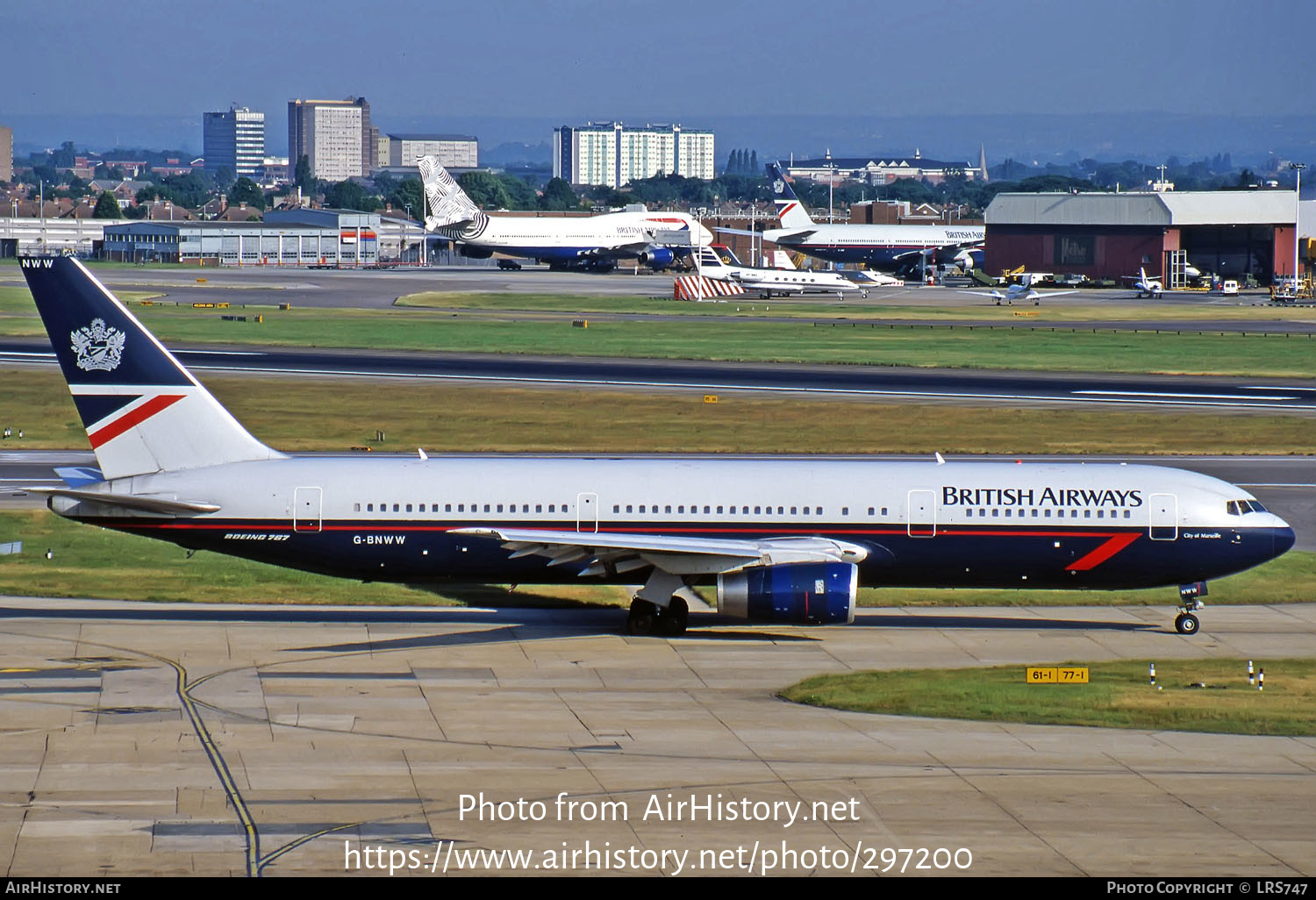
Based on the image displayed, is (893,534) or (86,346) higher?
(86,346)

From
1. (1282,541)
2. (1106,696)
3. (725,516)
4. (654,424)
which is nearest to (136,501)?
(725,516)

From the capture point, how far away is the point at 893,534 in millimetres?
37906

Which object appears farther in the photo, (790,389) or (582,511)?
(790,389)

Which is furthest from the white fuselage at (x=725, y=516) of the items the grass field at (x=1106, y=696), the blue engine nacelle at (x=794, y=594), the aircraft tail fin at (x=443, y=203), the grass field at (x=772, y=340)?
the aircraft tail fin at (x=443, y=203)

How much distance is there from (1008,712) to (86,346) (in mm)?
22013

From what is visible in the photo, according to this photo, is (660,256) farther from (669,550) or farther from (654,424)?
(669,550)

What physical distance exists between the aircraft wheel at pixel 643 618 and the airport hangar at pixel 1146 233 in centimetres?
15633

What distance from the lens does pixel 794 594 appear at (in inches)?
1399

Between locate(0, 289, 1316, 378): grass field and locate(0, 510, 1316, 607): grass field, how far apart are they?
1986 inches

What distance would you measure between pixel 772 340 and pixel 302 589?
227 feet

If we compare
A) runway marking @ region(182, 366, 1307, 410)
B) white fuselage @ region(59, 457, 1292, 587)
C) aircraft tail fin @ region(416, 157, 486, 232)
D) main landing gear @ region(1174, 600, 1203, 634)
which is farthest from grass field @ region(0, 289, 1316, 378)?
aircraft tail fin @ region(416, 157, 486, 232)
